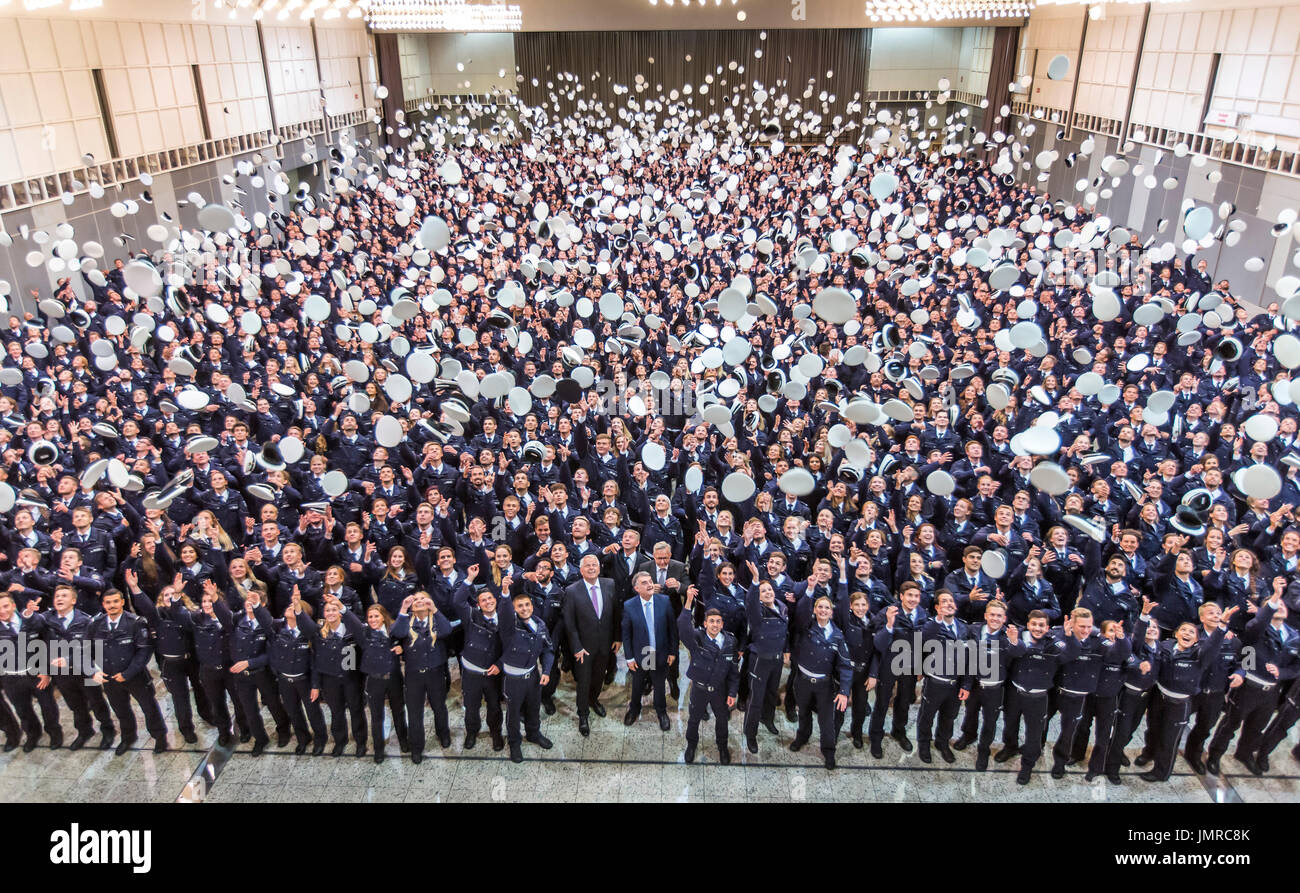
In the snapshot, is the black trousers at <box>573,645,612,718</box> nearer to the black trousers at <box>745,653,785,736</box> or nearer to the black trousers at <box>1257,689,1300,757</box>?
the black trousers at <box>745,653,785,736</box>

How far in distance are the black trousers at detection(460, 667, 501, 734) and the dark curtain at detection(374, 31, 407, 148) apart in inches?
986

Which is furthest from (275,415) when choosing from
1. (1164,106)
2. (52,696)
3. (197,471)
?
(1164,106)

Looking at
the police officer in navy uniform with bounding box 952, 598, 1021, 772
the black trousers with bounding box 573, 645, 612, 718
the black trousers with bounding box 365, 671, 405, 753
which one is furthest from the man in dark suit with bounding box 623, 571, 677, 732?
the police officer in navy uniform with bounding box 952, 598, 1021, 772

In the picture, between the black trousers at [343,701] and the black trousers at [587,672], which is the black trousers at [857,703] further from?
the black trousers at [343,701]

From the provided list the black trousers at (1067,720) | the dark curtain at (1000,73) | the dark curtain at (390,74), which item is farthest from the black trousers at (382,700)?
the dark curtain at (1000,73)

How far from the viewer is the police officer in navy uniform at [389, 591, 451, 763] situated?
209 inches

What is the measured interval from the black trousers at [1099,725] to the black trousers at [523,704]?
364 centimetres

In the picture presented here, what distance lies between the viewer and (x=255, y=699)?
5.54m

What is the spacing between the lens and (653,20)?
2455 cm

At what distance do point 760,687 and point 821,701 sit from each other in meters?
0.41

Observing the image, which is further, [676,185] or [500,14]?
[500,14]

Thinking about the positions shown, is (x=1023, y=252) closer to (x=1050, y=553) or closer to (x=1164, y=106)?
(x=1164, y=106)

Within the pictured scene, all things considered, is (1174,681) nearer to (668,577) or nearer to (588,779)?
(668,577)

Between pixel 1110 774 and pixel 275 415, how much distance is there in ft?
26.5
